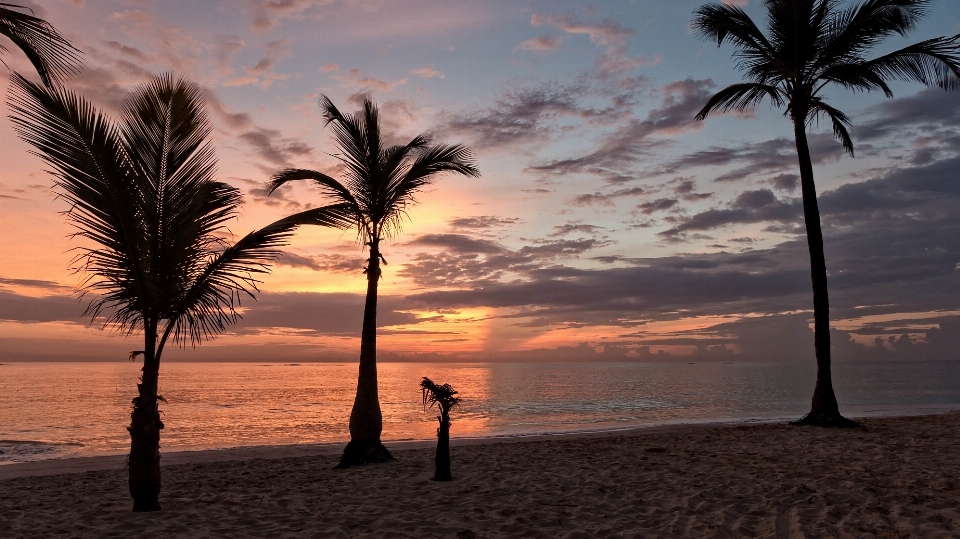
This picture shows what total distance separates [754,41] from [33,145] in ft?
53.1

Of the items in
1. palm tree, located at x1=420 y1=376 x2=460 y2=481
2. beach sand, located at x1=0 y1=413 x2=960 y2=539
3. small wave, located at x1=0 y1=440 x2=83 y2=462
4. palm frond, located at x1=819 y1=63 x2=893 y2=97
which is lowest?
small wave, located at x1=0 y1=440 x2=83 y2=462

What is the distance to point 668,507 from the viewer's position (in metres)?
7.50

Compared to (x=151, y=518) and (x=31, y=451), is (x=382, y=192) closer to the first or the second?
(x=151, y=518)

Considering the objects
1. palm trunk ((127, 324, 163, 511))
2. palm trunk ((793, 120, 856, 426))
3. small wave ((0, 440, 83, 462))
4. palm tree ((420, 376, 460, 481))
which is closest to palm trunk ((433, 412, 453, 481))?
palm tree ((420, 376, 460, 481))

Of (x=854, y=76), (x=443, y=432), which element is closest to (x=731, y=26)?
(x=854, y=76)

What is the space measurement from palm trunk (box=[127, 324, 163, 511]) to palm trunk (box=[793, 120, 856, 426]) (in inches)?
602

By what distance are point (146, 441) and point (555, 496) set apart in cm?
545

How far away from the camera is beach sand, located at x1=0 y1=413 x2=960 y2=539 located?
6.68m

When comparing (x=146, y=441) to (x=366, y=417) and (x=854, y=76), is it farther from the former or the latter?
(x=854, y=76)

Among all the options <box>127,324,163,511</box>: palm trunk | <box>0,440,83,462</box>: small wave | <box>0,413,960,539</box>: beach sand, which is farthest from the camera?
<box>0,440,83,462</box>: small wave

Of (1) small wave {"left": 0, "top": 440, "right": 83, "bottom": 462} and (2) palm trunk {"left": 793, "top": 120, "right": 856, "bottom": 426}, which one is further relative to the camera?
(1) small wave {"left": 0, "top": 440, "right": 83, "bottom": 462}

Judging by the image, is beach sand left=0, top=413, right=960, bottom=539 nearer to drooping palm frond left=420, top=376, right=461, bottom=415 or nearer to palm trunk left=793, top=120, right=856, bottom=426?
drooping palm frond left=420, top=376, right=461, bottom=415

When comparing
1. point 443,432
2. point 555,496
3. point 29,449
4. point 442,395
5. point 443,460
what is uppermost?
point 442,395

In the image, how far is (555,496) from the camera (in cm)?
833
